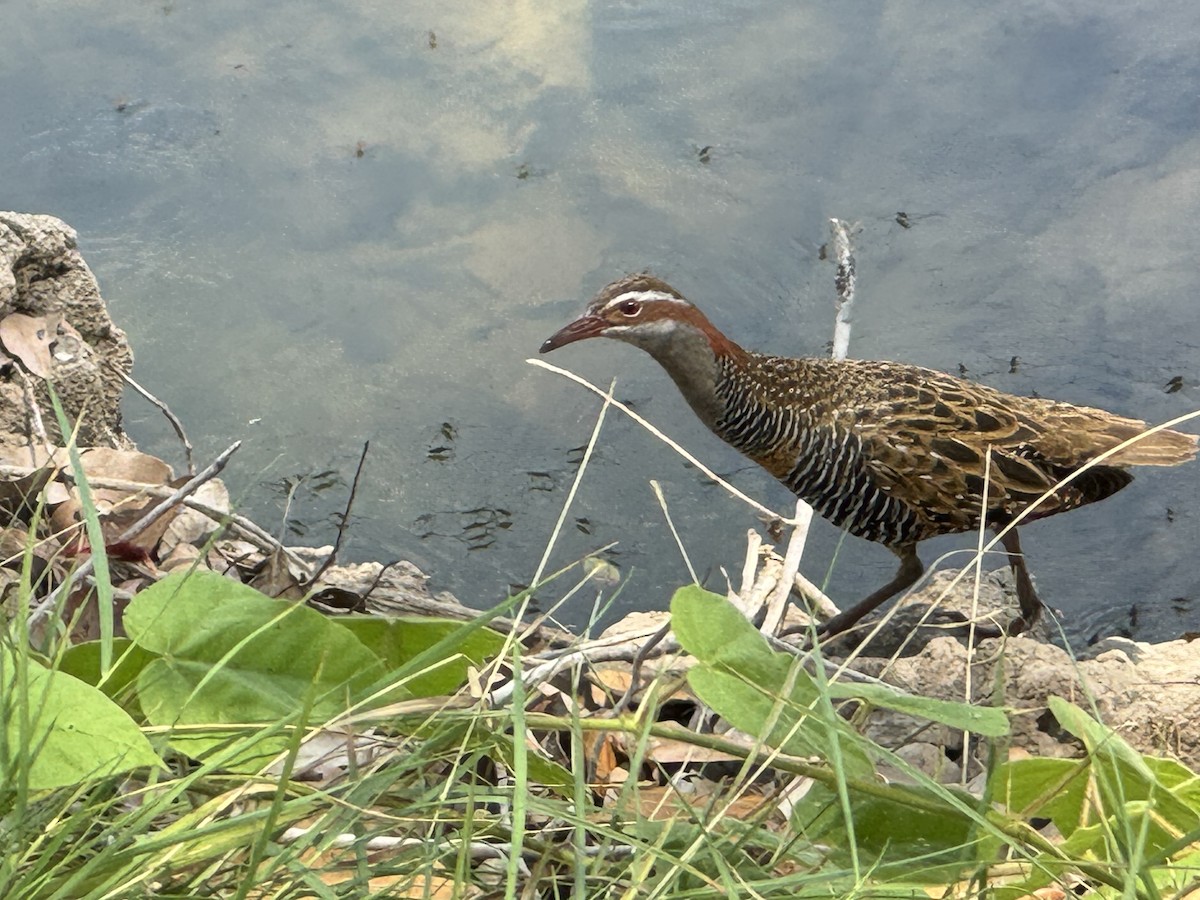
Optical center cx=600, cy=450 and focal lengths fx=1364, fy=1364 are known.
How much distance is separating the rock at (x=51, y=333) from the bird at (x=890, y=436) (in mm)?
1318

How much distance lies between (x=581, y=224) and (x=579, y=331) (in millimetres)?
1267

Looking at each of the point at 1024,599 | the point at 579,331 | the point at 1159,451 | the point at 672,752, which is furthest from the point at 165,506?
the point at 1159,451

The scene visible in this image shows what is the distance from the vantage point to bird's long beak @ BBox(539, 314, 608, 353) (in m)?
4.37

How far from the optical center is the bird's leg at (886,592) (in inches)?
163

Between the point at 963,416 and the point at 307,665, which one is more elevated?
the point at 307,665

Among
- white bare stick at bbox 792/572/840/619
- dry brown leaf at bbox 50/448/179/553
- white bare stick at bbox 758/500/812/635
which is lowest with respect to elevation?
white bare stick at bbox 792/572/840/619

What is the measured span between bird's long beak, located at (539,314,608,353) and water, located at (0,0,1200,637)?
58 centimetres

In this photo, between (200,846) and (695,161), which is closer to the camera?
(200,846)

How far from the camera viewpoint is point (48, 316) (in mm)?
3682

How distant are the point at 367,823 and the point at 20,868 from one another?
405 mm

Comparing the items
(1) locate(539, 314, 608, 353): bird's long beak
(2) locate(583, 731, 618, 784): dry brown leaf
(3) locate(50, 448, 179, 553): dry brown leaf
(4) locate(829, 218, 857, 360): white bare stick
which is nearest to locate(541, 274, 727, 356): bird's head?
(1) locate(539, 314, 608, 353): bird's long beak

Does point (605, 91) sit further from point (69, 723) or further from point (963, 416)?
point (69, 723)

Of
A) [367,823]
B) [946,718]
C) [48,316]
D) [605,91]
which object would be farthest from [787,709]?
[605,91]

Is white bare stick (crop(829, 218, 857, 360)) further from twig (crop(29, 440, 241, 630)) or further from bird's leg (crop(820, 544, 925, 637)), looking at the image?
twig (crop(29, 440, 241, 630))
